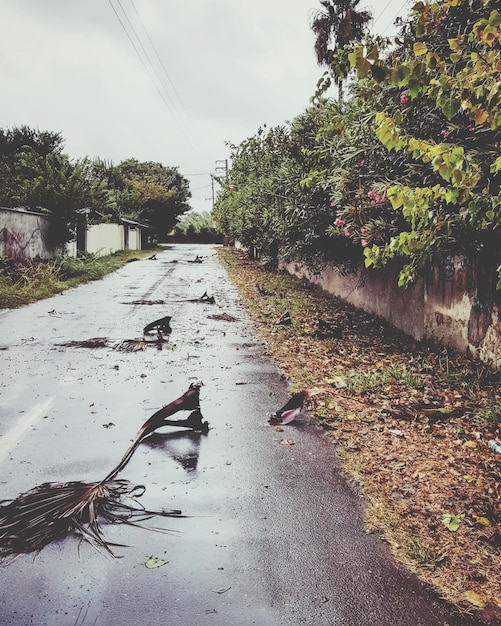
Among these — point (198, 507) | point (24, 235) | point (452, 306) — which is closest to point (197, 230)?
point (24, 235)

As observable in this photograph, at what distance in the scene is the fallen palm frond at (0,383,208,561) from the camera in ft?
11.7

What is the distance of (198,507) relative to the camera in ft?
13.3

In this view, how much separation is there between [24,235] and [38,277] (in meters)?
2.57

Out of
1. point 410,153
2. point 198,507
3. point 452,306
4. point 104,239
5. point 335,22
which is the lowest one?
point 198,507

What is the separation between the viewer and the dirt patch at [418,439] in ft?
11.2

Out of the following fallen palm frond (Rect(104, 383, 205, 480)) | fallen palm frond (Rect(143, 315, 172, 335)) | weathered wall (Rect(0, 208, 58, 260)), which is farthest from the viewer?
weathered wall (Rect(0, 208, 58, 260))

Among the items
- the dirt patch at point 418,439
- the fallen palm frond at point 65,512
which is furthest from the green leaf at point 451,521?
the fallen palm frond at point 65,512

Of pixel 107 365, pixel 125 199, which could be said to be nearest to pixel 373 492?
pixel 107 365

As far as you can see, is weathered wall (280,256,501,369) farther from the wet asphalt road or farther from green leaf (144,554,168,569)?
green leaf (144,554,168,569)

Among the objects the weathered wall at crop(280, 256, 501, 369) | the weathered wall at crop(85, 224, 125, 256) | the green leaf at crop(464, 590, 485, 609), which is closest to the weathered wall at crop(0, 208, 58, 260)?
the weathered wall at crop(85, 224, 125, 256)

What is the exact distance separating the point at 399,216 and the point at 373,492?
462 centimetres

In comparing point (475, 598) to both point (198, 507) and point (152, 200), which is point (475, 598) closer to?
point (198, 507)

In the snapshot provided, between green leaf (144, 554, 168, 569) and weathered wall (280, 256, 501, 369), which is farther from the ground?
weathered wall (280, 256, 501, 369)

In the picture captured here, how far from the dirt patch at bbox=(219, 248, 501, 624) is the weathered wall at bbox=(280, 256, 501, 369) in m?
0.26
